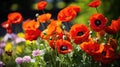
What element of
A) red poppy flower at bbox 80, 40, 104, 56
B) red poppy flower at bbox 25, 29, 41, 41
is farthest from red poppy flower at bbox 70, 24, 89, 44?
red poppy flower at bbox 25, 29, 41, 41

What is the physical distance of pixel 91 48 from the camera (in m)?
4.22

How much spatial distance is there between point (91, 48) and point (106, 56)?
153 millimetres

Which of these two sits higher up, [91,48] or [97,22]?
[97,22]

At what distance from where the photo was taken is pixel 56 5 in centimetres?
1238

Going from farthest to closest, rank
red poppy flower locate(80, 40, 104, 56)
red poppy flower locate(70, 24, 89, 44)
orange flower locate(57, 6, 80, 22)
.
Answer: orange flower locate(57, 6, 80, 22) < red poppy flower locate(70, 24, 89, 44) < red poppy flower locate(80, 40, 104, 56)

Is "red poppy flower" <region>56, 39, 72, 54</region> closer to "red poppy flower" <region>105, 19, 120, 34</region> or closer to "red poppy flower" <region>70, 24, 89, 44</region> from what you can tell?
"red poppy flower" <region>70, 24, 89, 44</region>

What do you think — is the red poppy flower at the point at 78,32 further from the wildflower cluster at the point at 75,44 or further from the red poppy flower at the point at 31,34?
the red poppy flower at the point at 31,34

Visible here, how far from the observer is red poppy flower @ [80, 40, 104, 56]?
4195mm

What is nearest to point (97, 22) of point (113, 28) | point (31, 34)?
point (113, 28)

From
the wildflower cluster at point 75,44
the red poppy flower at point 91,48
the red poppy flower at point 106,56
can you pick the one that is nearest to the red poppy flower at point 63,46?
the wildflower cluster at point 75,44

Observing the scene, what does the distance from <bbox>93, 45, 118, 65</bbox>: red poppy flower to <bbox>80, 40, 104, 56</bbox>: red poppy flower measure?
0.06 m

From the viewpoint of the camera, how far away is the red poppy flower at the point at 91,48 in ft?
13.8

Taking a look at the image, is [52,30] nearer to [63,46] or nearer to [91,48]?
[63,46]

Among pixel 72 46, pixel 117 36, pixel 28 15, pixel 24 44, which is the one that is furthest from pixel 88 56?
pixel 28 15
